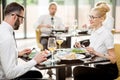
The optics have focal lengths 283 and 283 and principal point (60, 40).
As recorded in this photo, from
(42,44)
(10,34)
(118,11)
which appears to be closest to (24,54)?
(10,34)

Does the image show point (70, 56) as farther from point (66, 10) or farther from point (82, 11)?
point (82, 11)

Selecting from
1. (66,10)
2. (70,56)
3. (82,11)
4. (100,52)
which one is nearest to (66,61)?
(70,56)

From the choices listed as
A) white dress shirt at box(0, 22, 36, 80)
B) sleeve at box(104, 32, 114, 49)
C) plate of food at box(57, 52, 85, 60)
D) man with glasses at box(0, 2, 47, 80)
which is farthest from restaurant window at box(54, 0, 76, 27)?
white dress shirt at box(0, 22, 36, 80)

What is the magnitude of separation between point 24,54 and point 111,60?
0.97 meters

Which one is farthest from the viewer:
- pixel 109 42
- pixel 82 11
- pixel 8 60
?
pixel 82 11

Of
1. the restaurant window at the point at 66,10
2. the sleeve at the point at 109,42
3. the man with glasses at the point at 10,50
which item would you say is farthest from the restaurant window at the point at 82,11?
→ the man with glasses at the point at 10,50

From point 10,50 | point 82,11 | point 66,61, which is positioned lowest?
point 66,61

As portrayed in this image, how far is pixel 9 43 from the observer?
2432mm

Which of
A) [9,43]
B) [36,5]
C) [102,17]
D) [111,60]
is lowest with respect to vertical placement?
[111,60]

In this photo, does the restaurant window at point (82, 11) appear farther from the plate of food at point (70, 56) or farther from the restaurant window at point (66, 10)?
the plate of food at point (70, 56)

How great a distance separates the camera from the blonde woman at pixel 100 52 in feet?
10.4

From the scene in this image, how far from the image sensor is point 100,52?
3.30 meters

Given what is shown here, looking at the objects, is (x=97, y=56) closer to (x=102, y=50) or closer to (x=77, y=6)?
(x=102, y=50)

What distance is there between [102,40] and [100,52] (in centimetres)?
14
